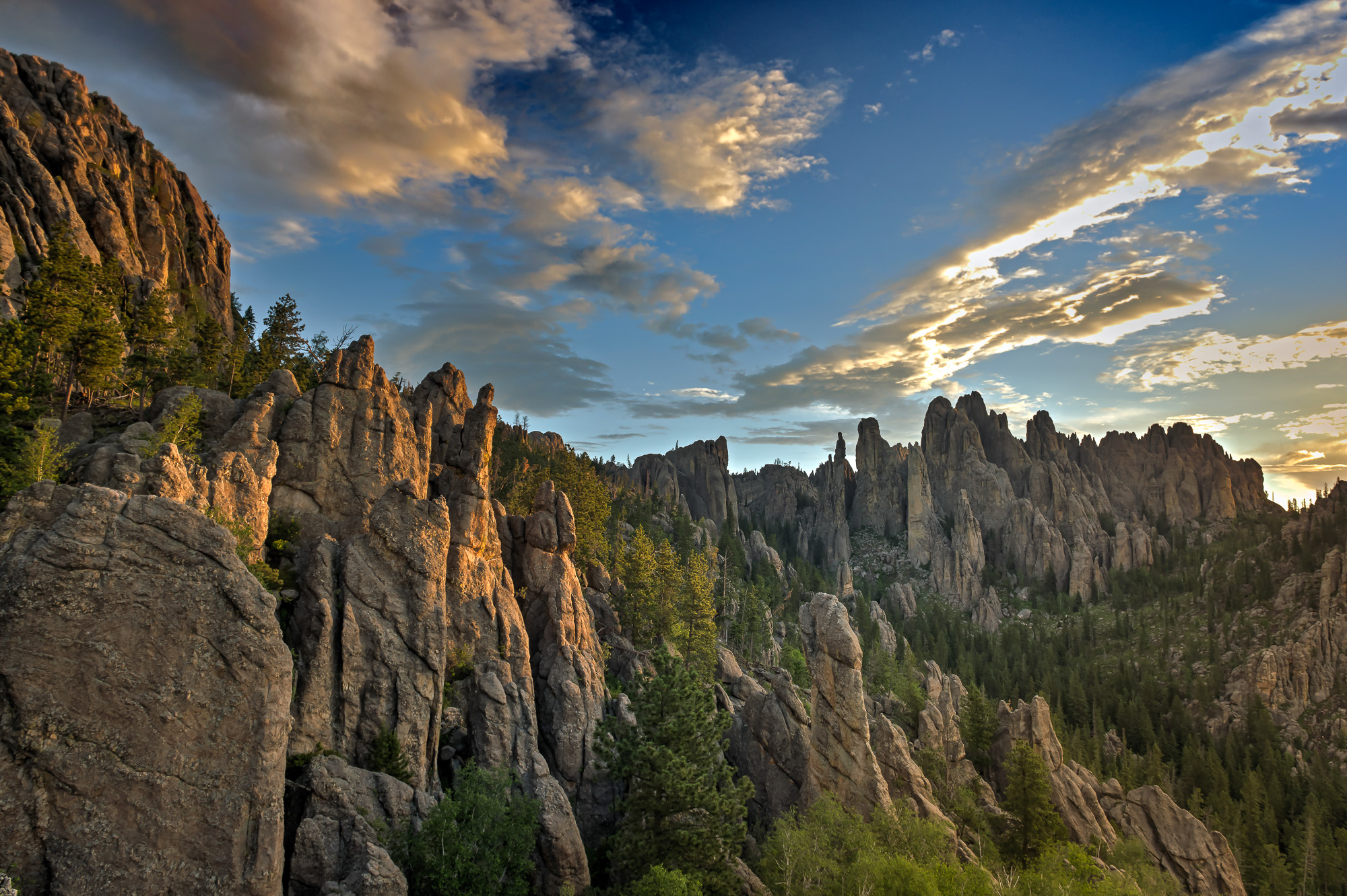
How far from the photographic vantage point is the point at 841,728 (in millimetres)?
42188

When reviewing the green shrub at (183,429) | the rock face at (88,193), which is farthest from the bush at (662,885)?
the rock face at (88,193)

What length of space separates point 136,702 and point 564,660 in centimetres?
3061

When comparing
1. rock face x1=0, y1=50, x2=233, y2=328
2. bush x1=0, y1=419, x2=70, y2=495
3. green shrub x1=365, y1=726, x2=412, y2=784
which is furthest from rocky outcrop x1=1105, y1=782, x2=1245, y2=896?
rock face x1=0, y1=50, x2=233, y2=328

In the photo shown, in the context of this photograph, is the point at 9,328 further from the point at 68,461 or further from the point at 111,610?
the point at 111,610

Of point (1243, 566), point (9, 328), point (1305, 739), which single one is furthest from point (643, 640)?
point (1243, 566)

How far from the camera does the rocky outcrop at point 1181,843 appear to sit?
184ft

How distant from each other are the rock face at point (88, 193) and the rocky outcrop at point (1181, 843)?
107 m

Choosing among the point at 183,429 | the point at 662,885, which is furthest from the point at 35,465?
the point at 662,885

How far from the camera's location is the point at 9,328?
36938mm

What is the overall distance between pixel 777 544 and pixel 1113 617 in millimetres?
89665

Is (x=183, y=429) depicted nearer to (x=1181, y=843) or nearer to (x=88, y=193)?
(x=88, y=193)

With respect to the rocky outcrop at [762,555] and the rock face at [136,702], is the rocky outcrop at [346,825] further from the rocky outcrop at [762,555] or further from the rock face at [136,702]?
the rocky outcrop at [762,555]

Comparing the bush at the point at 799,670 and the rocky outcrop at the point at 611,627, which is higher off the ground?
the rocky outcrop at the point at 611,627

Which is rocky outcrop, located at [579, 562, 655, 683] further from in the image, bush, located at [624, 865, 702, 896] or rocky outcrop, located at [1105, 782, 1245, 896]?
rocky outcrop, located at [1105, 782, 1245, 896]
